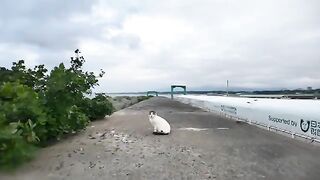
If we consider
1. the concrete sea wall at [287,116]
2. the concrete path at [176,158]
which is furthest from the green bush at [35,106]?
the concrete sea wall at [287,116]

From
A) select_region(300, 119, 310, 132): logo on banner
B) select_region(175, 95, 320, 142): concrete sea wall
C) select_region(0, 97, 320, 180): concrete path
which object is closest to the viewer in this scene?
select_region(0, 97, 320, 180): concrete path

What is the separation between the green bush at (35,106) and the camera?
9.46 m

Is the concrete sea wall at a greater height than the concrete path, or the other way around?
the concrete sea wall

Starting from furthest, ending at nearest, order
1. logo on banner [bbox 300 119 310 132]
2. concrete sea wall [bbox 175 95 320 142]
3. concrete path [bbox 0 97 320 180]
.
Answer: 1. logo on banner [bbox 300 119 310 132]
2. concrete sea wall [bbox 175 95 320 142]
3. concrete path [bbox 0 97 320 180]

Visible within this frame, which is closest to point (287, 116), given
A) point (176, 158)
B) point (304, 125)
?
point (304, 125)

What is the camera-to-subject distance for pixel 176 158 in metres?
10.8

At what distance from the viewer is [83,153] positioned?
11852mm

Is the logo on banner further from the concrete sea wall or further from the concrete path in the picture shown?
the concrete path

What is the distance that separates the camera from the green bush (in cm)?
946

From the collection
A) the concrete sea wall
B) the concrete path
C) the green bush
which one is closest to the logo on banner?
the concrete sea wall

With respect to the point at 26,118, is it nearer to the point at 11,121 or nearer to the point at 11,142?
Result: the point at 11,121

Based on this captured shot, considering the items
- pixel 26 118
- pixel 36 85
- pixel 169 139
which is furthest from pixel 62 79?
pixel 169 139

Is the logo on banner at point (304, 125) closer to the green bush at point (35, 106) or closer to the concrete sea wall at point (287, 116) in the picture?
the concrete sea wall at point (287, 116)

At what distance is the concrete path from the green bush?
48 centimetres
